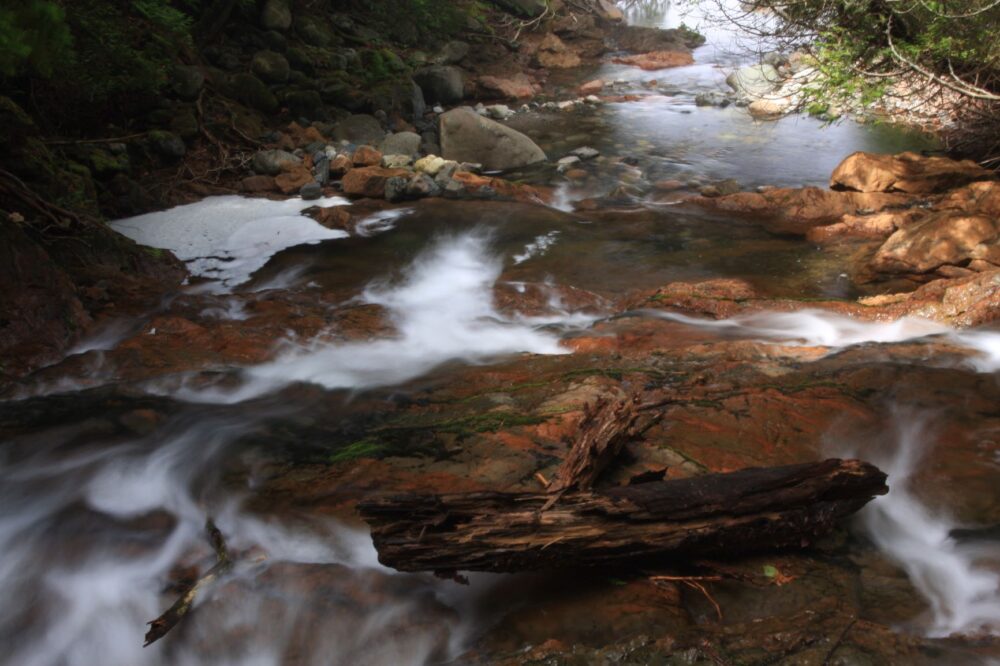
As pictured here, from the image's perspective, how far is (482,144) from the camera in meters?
12.8

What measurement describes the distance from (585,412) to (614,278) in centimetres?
424

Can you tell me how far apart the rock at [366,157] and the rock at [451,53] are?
921cm

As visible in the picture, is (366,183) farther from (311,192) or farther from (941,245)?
(941,245)

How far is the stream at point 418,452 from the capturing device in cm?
284

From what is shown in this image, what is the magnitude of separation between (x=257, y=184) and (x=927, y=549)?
10094mm

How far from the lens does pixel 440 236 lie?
926 centimetres

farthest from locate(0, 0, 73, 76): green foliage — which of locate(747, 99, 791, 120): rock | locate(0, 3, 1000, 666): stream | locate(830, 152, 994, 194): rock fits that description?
locate(747, 99, 791, 120): rock

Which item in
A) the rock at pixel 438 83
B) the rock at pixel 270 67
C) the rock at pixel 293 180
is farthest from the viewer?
the rock at pixel 438 83

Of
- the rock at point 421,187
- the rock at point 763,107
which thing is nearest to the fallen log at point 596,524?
the rock at point 421,187

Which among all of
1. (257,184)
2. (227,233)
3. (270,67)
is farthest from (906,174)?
(270,67)

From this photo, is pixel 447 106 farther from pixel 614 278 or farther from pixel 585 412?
pixel 585 412

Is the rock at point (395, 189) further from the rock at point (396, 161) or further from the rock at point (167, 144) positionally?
the rock at point (167, 144)

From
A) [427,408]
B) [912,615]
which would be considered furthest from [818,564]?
[427,408]

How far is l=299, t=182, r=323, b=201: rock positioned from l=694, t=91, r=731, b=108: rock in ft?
39.8
